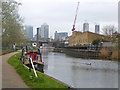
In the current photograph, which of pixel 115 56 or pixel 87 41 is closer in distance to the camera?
pixel 115 56

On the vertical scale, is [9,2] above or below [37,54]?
above

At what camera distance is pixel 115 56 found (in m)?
48.4

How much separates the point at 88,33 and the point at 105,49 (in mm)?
36124

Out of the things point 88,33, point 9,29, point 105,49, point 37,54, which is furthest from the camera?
point 88,33

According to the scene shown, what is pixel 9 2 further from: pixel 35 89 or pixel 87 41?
pixel 87 41

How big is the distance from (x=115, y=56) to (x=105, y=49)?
956 cm

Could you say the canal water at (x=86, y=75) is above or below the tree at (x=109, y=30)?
below

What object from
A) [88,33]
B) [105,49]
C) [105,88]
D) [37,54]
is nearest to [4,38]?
[37,54]

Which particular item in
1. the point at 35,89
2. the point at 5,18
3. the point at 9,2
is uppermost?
the point at 9,2

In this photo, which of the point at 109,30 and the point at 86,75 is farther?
the point at 109,30

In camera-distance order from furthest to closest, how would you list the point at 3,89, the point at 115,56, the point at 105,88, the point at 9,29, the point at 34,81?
the point at 115,56 → the point at 9,29 → the point at 105,88 → the point at 34,81 → the point at 3,89

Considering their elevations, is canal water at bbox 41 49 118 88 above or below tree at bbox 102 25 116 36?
below

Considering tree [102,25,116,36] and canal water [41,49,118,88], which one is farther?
tree [102,25,116,36]

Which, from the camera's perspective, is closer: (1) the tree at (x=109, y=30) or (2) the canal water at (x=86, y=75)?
(2) the canal water at (x=86, y=75)
